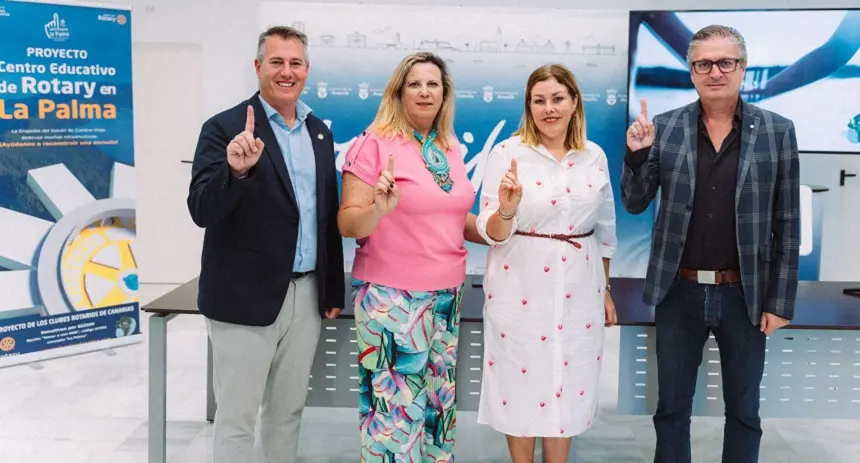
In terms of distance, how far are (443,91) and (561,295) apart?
0.71 m

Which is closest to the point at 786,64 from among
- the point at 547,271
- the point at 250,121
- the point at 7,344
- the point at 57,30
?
the point at 547,271

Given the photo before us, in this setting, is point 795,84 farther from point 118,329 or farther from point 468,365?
point 118,329

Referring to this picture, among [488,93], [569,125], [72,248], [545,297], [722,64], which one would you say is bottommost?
[72,248]

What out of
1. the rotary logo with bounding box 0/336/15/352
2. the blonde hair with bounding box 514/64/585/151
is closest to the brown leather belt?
the blonde hair with bounding box 514/64/585/151

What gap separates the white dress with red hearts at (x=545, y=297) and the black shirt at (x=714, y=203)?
24 cm

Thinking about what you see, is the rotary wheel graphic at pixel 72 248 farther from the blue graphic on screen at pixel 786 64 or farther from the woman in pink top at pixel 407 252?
the blue graphic on screen at pixel 786 64

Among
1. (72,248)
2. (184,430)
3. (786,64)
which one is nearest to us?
(184,430)

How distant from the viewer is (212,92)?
20.6 feet

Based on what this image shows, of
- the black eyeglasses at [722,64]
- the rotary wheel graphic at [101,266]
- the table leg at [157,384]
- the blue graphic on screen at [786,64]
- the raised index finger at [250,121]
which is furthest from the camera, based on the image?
the blue graphic on screen at [786,64]

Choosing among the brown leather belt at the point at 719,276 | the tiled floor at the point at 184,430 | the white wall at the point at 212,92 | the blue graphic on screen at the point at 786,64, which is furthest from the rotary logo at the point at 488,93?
the brown leather belt at the point at 719,276

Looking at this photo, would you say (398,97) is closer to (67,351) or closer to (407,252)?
(407,252)

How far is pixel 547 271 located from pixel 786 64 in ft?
13.4

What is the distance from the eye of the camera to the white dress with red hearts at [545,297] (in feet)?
7.45

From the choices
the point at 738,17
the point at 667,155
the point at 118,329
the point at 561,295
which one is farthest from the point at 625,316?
the point at 738,17
